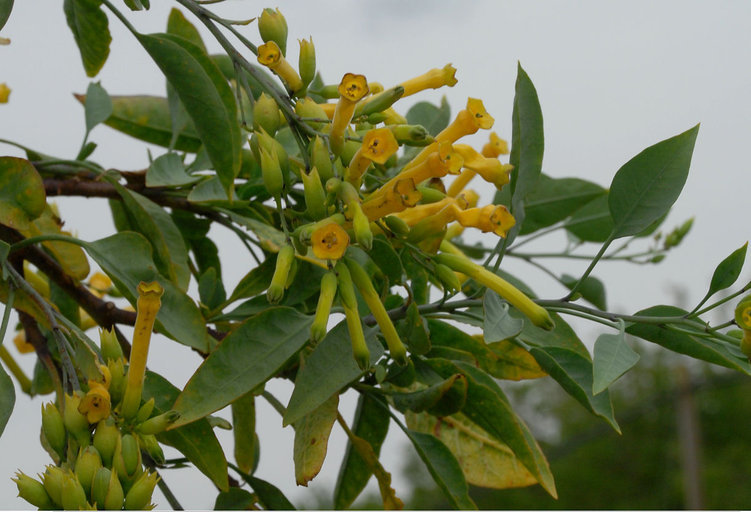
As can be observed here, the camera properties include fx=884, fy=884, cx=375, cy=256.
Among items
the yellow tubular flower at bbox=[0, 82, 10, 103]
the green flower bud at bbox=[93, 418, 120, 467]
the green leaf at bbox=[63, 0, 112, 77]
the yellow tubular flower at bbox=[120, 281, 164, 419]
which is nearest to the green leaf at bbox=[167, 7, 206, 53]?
the green leaf at bbox=[63, 0, 112, 77]

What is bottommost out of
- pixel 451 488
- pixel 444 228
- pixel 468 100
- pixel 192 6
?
pixel 451 488

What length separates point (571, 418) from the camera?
2072cm

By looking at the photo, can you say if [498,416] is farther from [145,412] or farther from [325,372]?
[145,412]

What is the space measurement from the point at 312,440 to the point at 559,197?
1.88ft

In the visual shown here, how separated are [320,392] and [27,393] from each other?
0.59 meters

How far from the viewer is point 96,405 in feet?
2.25

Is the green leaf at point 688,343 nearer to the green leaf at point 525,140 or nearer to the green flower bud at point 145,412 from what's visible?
the green leaf at point 525,140

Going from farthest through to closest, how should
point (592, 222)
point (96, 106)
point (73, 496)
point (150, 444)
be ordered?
point (592, 222), point (96, 106), point (150, 444), point (73, 496)

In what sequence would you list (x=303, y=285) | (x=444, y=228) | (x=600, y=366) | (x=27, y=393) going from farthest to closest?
(x=27, y=393), (x=303, y=285), (x=444, y=228), (x=600, y=366)

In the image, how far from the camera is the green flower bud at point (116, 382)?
728 mm

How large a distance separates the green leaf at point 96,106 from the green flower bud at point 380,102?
49cm

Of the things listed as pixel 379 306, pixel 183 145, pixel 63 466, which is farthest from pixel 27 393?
pixel 379 306

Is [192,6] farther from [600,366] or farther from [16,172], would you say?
[600,366]

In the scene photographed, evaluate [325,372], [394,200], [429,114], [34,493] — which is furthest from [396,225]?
[429,114]
